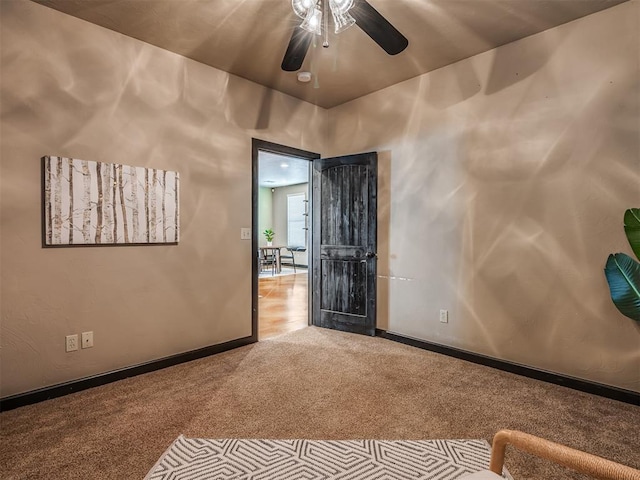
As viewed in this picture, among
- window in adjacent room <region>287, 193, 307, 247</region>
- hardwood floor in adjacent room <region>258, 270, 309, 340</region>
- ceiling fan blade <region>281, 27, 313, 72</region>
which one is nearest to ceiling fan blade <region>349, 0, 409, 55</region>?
ceiling fan blade <region>281, 27, 313, 72</region>

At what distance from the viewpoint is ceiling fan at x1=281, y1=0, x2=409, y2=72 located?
6.02 ft

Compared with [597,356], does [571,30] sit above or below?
above

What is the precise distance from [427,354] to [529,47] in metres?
2.81

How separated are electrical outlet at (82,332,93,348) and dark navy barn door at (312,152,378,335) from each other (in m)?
2.41

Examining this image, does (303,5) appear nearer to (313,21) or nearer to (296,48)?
(313,21)

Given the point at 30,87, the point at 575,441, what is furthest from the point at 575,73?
the point at 30,87

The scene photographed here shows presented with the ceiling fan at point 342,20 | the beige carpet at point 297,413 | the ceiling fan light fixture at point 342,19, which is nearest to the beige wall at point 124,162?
the beige carpet at point 297,413

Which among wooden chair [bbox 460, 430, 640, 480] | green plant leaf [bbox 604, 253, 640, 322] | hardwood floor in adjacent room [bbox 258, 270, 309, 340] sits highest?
green plant leaf [bbox 604, 253, 640, 322]

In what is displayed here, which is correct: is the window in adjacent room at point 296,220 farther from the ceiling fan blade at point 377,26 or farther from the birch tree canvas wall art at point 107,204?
the ceiling fan blade at point 377,26

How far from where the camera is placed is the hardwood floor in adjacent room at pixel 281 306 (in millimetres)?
4293

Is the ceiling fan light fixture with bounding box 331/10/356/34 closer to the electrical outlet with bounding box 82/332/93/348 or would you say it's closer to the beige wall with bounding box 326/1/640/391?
the beige wall with bounding box 326/1/640/391

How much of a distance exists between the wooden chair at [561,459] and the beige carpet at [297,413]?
90 cm

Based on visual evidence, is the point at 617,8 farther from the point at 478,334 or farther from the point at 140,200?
the point at 140,200

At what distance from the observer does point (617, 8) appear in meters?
A: 2.43
